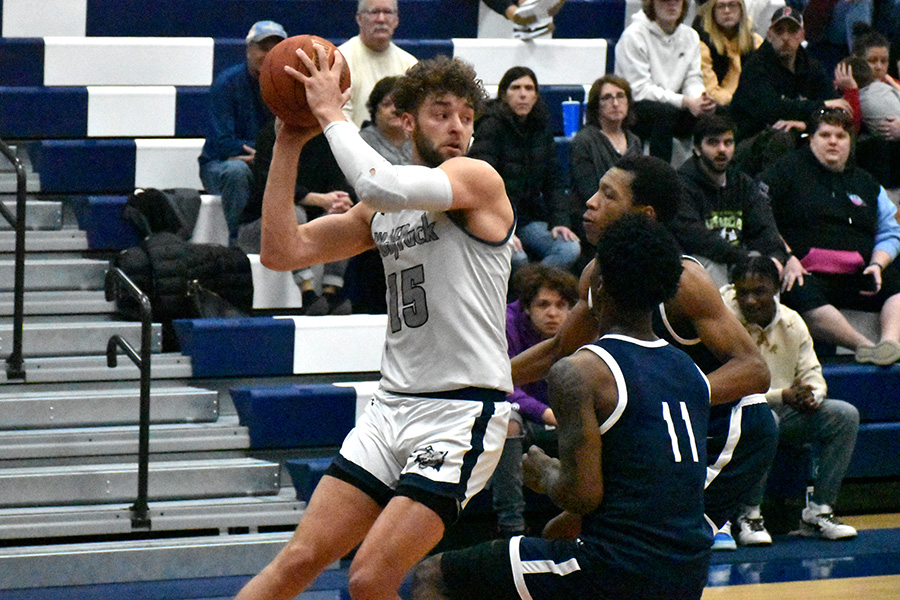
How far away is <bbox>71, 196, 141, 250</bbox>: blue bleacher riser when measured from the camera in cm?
→ 646

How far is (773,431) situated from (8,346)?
3.46 m

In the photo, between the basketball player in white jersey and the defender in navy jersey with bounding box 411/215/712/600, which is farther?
the basketball player in white jersey

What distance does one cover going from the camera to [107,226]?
21.3 feet

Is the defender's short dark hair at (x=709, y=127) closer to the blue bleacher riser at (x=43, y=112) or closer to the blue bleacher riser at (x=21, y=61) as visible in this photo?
the blue bleacher riser at (x=43, y=112)

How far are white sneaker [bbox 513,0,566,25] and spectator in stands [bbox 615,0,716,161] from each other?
529 millimetres

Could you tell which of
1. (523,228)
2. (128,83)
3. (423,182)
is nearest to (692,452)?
(423,182)

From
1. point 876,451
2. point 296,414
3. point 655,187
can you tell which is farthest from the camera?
point 876,451

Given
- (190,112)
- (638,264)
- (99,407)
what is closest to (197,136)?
(190,112)

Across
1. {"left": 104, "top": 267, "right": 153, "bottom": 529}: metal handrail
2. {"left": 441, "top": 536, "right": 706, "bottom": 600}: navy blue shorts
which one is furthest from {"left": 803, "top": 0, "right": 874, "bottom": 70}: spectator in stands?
{"left": 441, "top": 536, "right": 706, "bottom": 600}: navy blue shorts

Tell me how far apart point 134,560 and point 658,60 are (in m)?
4.29

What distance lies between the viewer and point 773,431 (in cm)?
400

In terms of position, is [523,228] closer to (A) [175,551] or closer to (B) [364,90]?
(B) [364,90]

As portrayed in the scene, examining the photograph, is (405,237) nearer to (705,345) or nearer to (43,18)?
(705,345)

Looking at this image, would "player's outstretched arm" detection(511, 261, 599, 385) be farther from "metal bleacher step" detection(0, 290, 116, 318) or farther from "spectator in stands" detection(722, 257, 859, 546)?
"metal bleacher step" detection(0, 290, 116, 318)
